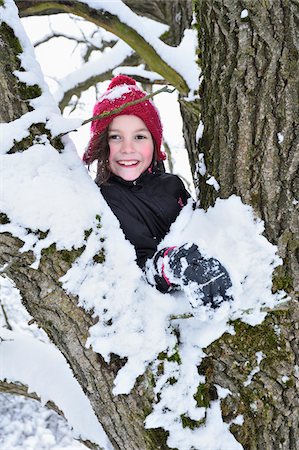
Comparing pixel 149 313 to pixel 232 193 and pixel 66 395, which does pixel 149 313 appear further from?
pixel 66 395

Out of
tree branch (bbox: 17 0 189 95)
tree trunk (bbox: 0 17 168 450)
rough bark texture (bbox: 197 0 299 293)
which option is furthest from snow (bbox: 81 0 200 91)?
tree trunk (bbox: 0 17 168 450)

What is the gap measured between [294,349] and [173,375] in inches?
14.7

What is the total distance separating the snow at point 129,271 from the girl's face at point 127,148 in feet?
1.47

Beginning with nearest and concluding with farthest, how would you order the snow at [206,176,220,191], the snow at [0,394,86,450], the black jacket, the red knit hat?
1. the snow at [206,176,220,191]
2. the black jacket
3. the red knit hat
4. the snow at [0,394,86,450]

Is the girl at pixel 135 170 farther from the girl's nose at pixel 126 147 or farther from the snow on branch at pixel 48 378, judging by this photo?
the snow on branch at pixel 48 378

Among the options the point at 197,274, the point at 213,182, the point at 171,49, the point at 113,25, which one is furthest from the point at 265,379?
the point at 113,25

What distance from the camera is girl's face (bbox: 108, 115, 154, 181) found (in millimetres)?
1883

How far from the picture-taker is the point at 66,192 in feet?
4.27

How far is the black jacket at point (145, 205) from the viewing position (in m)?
1.65

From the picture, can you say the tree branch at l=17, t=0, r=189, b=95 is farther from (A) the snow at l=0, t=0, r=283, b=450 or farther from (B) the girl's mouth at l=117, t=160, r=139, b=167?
(A) the snow at l=0, t=0, r=283, b=450

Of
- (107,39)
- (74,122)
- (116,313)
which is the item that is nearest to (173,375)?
(116,313)

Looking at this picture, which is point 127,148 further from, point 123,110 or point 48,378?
point 48,378

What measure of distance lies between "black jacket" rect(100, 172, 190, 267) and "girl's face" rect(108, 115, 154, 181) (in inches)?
1.7

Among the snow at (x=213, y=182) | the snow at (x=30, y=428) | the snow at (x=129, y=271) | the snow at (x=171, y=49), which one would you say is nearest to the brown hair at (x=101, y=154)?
the snow at (x=129, y=271)
